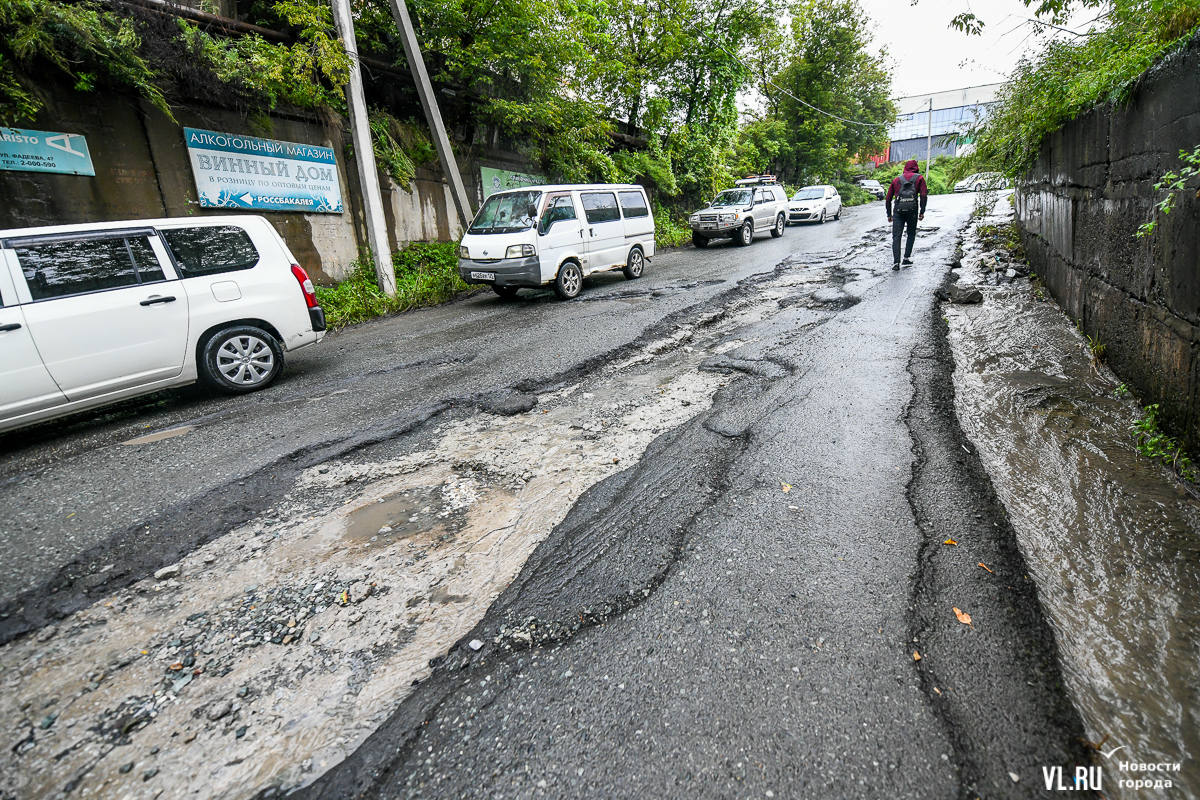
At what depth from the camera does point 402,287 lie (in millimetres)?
10555

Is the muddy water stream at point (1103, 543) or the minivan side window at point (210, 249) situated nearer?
the muddy water stream at point (1103, 543)

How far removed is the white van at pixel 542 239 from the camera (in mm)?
9156

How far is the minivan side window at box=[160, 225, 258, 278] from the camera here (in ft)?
16.4

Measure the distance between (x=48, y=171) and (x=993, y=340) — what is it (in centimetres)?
Result: 1163

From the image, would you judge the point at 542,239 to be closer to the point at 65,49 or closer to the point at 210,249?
the point at 210,249

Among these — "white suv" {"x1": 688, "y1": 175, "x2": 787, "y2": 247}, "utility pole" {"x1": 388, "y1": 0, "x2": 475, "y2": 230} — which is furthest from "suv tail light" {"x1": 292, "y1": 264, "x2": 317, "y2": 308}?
"white suv" {"x1": 688, "y1": 175, "x2": 787, "y2": 247}

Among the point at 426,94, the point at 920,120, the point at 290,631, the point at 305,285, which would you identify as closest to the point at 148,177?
the point at 426,94

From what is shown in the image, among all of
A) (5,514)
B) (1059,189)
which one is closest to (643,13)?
(1059,189)

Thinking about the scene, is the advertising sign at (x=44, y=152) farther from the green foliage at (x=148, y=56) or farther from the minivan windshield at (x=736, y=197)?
the minivan windshield at (x=736, y=197)

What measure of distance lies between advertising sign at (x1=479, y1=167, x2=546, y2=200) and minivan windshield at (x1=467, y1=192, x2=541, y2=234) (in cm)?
424

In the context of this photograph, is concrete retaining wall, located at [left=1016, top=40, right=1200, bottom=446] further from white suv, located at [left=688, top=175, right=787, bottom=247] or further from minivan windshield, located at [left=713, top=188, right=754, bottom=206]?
minivan windshield, located at [left=713, top=188, right=754, bottom=206]

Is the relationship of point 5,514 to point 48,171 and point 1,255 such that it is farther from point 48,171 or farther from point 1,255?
point 48,171

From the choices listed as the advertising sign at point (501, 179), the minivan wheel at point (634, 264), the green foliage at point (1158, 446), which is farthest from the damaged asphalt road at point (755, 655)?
the advertising sign at point (501, 179)

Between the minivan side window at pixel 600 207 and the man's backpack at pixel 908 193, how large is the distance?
4.99 metres
